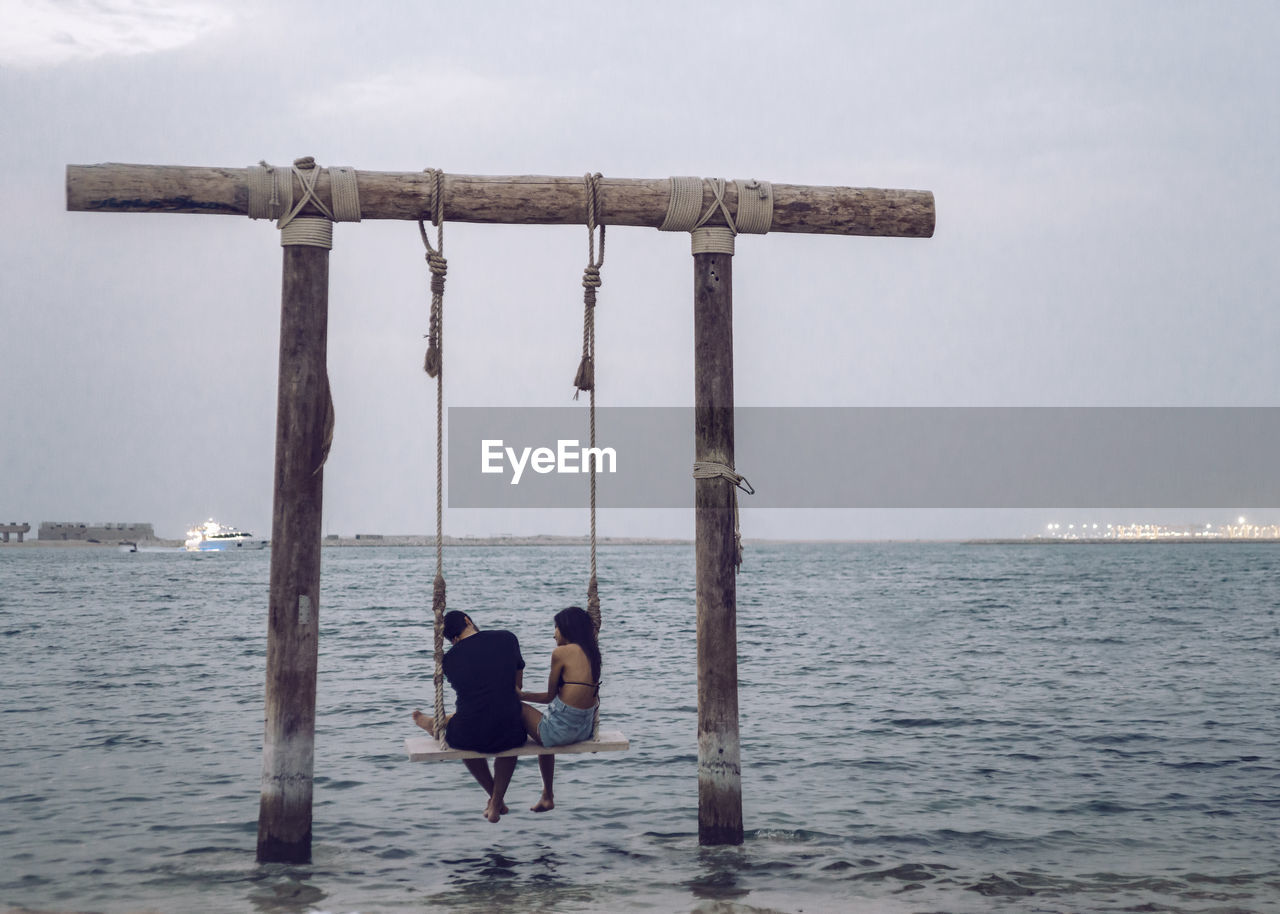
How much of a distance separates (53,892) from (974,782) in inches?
361

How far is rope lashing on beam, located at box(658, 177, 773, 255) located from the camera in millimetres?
7395

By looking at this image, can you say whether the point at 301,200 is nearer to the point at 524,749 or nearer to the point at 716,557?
the point at 716,557

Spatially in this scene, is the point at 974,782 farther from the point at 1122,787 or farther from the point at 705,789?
the point at 705,789

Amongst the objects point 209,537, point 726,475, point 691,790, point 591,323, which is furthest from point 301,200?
point 209,537

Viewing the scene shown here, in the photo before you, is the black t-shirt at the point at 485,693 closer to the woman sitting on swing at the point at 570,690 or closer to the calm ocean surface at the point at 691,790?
the woman sitting on swing at the point at 570,690

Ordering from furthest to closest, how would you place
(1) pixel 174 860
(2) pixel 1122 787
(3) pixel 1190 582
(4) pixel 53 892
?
Answer: (3) pixel 1190 582 → (2) pixel 1122 787 → (1) pixel 174 860 → (4) pixel 53 892

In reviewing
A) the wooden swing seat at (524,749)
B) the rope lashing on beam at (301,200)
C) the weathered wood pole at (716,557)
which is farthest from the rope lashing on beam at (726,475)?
the rope lashing on beam at (301,200)

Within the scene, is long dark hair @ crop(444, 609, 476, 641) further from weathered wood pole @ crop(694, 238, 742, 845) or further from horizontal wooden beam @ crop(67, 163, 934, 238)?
horizontal wooden beam @ crop(67, 163, 934, 238)

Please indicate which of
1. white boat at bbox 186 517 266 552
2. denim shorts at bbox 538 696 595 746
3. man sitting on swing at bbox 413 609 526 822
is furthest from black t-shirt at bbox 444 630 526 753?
white boat at bbox 186 517 266 552

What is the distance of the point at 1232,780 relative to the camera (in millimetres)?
12391

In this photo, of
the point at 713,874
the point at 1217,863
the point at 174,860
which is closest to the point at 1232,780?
the point at 1217,863

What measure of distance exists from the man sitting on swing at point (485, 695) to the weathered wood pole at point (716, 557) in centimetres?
128

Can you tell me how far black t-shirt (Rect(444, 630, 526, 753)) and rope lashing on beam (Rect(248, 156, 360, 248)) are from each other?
2902mm

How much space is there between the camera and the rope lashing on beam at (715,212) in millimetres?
7395
